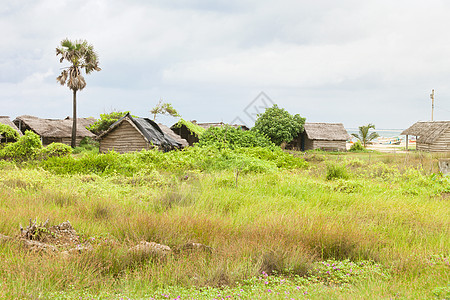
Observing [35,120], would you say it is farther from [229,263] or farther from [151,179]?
[229,263]

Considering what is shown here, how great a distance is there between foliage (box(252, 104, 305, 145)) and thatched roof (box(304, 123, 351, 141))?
1360 millimetres

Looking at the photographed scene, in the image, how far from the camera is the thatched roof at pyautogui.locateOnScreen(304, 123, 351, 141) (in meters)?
45.9

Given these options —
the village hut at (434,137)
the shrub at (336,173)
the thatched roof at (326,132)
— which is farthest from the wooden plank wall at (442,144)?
the shrub at (336,173)

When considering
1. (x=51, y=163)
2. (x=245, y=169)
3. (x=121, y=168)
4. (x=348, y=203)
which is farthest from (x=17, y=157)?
(x=348, y=203)

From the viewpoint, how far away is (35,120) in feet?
159

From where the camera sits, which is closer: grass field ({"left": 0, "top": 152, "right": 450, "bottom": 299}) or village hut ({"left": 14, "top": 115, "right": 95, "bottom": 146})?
grass field ({"left": 0, "top": 152, "right": 450, "bottom": 299})

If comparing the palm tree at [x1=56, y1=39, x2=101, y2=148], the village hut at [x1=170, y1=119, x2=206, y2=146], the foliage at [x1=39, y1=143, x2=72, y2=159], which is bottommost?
the foliage at [x1=39, y1=143, x2=72, y2=159]

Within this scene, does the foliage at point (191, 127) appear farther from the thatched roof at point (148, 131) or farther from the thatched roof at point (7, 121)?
the thatched roof at point (7, 121)

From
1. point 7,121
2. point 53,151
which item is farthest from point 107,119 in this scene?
point 53,151

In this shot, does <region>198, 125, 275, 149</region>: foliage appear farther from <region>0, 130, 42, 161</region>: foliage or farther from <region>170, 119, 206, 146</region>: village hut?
<region>170, 119, 206, 146</region>: village hut

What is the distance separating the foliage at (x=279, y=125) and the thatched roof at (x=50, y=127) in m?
21.6

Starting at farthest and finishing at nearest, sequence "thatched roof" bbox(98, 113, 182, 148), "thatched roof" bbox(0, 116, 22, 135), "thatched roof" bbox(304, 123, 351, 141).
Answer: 1. "thatched roof" bbox(304, 123, 351, 141)
2. "thatched roof" bbox(0, 116, 22, 135)
3. "thatched roof" bbox(98, 113, 182, 148)

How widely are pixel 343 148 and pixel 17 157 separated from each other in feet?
123

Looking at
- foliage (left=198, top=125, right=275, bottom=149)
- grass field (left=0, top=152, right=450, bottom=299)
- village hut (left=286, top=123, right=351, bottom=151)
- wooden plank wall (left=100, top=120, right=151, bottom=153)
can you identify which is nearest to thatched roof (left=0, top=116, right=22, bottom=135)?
wooden plank wall (left=100, top=120, right=151, bottom=153)
